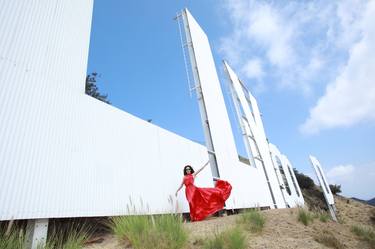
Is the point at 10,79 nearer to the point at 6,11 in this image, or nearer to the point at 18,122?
the point at 18,122

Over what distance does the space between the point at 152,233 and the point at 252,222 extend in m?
1.72

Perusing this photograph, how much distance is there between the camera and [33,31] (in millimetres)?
2752

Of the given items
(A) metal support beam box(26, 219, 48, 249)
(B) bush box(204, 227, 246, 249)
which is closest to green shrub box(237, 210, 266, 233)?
(B) bush box(204, 227, 246, 249)

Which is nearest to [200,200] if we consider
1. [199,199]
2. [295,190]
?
[199,199]

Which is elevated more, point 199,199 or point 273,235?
point 199,199

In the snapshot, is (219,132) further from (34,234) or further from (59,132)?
(34,234)

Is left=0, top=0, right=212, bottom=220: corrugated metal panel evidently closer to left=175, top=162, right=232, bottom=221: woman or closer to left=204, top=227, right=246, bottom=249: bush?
left=175, top=162, right=232, bottom=221: woman

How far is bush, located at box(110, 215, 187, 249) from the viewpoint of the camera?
2229mm

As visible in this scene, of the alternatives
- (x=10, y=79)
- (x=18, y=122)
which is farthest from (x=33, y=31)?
(x=18, y=122)

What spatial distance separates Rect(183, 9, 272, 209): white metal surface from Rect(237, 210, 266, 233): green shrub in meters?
2.05

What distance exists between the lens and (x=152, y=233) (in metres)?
2.32

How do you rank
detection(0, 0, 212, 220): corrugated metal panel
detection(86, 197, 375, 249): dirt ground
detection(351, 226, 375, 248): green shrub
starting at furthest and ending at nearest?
detection(351, 226, 375, 248): green shrub < detection(86, 197, 375, 249): dirt ground < detection(0, 0, 212, 220): corrugated metal panel

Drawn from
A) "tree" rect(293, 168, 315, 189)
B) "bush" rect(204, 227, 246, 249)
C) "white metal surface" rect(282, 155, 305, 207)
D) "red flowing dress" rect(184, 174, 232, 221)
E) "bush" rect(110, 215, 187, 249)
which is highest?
"tree" rect(293, 168, 315, 189)

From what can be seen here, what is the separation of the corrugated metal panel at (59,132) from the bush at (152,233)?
0.50m
